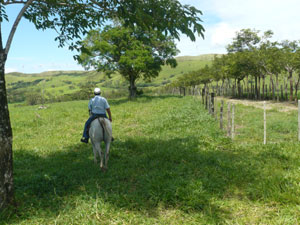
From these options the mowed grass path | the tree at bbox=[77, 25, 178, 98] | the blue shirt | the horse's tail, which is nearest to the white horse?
the horse's tail

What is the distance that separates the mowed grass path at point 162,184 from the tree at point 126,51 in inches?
913

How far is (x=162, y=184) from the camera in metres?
5.70

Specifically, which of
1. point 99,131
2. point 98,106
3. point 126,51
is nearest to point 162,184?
point 99,131

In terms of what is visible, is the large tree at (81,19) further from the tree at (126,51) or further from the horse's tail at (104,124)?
the tree at (126,51)

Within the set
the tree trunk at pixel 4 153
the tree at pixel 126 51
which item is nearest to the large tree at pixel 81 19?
the tree trunk at pixel 4 153

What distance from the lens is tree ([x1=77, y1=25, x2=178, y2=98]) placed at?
31.9 meters

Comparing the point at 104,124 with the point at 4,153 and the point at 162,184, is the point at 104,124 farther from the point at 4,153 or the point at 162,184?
the point at 4,153

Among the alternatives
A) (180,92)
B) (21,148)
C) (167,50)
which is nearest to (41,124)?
(21,148)

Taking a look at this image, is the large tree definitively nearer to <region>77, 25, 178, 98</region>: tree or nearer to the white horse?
the white horse

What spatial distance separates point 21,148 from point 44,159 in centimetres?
233

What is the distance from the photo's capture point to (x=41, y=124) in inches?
675

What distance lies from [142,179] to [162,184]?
0.82m

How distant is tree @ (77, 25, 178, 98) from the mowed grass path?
23178 mm

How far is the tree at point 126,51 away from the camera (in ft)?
105
